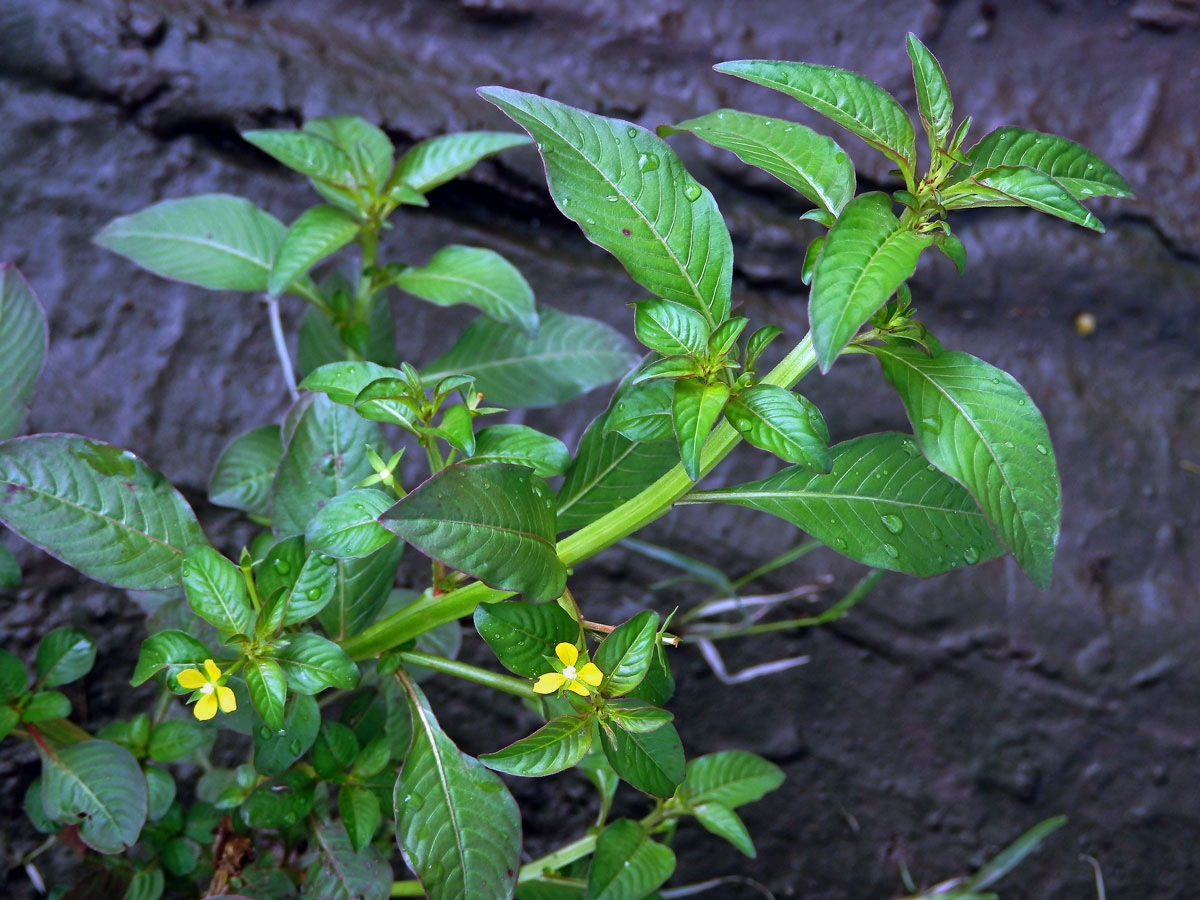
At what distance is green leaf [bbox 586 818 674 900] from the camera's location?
133cm

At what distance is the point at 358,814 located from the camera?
1277mm

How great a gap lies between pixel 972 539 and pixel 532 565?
1.86ft

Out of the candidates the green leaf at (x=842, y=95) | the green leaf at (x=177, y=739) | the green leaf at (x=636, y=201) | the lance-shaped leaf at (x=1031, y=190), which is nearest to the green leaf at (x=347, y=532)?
the green leaf at (x=636, y=201)

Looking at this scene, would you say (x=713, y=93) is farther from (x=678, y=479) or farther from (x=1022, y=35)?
(x=678, y=479)

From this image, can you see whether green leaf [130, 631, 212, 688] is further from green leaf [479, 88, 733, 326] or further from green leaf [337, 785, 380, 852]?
green leaf [479, 88, 733, 326]

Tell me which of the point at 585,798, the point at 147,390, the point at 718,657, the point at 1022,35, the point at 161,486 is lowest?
the point at 585,798

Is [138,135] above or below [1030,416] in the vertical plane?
below

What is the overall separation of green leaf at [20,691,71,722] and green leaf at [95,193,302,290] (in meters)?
0.68

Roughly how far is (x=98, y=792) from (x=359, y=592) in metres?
0.48

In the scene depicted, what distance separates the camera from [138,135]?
2.10 m

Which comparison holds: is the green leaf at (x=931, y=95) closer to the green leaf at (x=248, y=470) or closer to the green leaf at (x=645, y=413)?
the green leaf at (x=645, y=413)

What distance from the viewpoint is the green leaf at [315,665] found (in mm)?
1122

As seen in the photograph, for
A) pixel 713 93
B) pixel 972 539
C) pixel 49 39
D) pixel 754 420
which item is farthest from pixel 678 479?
pixel 49 39

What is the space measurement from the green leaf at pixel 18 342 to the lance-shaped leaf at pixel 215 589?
0.49m
